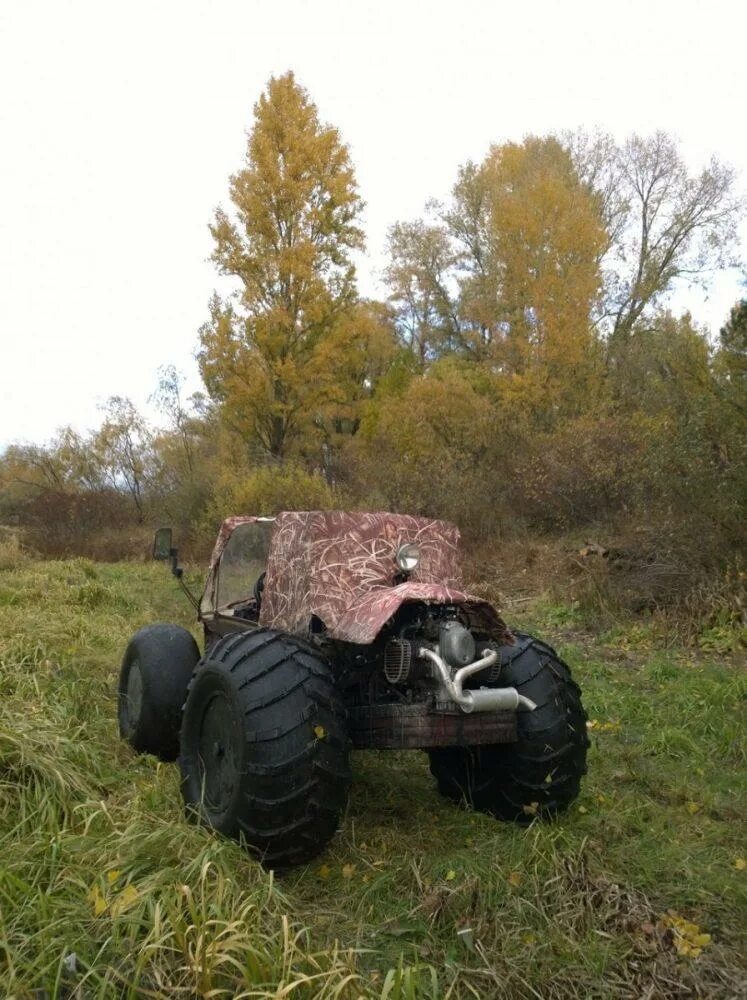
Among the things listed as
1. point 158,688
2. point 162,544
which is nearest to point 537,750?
point 158,688

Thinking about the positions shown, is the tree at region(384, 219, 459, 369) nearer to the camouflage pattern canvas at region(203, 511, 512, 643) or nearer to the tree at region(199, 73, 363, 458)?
the tree at region(199, 73, 363, 458)

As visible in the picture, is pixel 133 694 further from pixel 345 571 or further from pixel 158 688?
pixel 345 571

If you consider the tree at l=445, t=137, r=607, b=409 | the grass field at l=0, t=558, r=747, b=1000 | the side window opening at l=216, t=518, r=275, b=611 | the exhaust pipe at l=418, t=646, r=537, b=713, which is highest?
the tree at l=445, t=137, r=607, b=409

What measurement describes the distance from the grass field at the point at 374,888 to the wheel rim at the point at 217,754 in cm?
22

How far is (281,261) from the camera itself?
731 inches

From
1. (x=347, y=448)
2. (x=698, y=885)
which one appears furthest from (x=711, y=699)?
(x=347, y=448)

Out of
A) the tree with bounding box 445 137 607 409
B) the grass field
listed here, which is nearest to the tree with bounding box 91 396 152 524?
the tree with bounding box 445 137 607 409

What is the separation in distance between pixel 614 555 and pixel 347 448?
1041cm

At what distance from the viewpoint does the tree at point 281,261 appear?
18500 mm

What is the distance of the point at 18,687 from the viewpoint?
541 cm

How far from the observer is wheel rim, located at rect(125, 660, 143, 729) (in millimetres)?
5016

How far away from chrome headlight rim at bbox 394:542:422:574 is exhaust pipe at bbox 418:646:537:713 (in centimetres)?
62

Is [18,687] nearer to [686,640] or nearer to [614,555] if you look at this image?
[686,640]

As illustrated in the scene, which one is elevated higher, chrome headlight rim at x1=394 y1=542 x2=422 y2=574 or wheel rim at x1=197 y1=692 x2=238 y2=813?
chrome headlight rim at x1=394 y1=542 x2=422 y2=574
